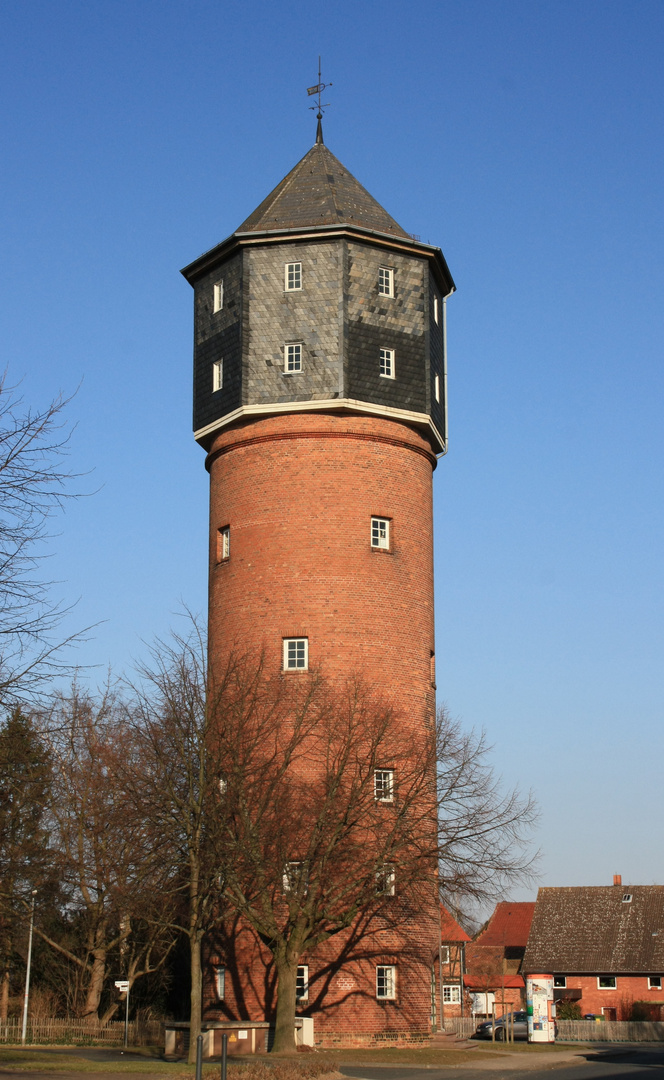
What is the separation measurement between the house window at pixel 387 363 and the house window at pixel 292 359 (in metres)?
2.35

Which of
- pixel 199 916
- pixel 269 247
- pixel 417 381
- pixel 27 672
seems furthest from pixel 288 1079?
pixel 269 247

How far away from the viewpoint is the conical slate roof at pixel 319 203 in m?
35.4

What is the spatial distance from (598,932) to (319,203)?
3874cm

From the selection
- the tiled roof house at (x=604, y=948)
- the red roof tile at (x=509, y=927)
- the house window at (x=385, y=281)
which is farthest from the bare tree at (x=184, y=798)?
the red roof tile at (x=509, y=927)

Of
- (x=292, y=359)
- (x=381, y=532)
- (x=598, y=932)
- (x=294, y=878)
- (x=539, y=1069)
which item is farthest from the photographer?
(x=598, y=932)

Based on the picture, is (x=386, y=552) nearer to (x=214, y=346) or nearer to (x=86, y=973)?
(x=214, y=346)

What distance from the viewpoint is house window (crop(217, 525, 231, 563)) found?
3450 centimetres

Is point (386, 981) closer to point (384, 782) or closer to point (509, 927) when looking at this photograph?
point (384, 782)

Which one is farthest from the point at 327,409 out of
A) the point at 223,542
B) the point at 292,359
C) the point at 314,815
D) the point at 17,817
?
the point at 17,817

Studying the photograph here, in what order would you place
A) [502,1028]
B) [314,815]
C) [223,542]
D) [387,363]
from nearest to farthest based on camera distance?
[314,815] < [387,363] < [223,542] < [502,1028]

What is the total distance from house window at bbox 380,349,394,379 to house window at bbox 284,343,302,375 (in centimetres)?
235

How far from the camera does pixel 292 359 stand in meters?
33.8

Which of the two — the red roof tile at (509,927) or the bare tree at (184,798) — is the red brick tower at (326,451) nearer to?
the bare tree at (184,798)

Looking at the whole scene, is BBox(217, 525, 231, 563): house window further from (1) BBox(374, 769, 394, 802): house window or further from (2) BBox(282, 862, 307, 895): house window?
(2) BBox(282, 862, 307, 895): house window
